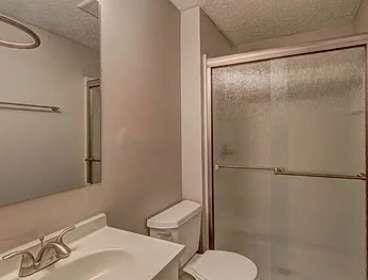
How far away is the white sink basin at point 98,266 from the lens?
0.90 m

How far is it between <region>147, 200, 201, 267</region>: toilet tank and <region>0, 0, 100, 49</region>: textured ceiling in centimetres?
106

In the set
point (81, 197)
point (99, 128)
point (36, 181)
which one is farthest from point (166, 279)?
point (99, 128)

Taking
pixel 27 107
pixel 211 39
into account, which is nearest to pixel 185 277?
pixel 27 107

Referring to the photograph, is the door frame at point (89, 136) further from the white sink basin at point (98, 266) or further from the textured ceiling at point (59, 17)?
the white sink basin at point (98, 266)

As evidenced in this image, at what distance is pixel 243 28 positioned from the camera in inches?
90.4

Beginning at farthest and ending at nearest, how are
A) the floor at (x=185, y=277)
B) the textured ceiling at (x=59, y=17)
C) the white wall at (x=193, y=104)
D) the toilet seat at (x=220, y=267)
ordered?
1. the white wall at (x=193, y=104)
2. the floor at (x=185, y=277)
3. the toilet seat at (x=220, y=267)
4. the textured ceiling at (x=59, y=17)

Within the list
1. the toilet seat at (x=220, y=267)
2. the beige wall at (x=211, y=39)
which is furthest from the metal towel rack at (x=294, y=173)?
the beige wall at (x=211, y=39)

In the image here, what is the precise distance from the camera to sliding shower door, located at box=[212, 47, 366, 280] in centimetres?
166

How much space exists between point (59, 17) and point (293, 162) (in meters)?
1.76

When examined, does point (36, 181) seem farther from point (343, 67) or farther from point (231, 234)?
point (343, 67)

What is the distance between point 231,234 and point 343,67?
154 cm

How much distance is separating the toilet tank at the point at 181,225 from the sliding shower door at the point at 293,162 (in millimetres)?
299

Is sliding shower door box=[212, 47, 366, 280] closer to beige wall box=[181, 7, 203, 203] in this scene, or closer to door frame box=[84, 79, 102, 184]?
beige wall box=[181, 7, 203, 203]

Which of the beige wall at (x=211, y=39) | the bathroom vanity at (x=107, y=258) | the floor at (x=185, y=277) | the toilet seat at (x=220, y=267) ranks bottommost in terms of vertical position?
the floor at (x=185, y=277)
